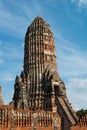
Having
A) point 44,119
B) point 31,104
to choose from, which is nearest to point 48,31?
point 31,104

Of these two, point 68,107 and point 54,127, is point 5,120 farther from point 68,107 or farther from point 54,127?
point 68,107

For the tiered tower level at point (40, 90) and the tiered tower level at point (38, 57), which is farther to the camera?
the tiered tower level at point (38, 57)

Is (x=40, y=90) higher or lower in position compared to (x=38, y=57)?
lower

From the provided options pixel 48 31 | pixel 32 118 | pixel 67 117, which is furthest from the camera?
pixel 48 31

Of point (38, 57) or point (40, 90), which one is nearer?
point (40, 90)

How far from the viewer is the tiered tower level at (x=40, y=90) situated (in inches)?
2068

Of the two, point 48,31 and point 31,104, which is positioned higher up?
point 48,31

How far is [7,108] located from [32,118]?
4952mm

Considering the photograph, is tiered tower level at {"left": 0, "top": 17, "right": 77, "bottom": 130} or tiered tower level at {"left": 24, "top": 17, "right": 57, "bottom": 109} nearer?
tiered tower level at {"left": 0, "top": 17, "right": 77, "bottom": 130}

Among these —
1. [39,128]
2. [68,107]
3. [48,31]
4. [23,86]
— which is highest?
[48,31]

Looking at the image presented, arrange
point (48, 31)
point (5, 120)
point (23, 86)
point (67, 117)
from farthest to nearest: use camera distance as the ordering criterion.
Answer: point (48, 31) → point (23, 86) → point (67, 117) → point (5, 120)

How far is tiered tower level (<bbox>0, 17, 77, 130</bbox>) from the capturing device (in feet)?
172

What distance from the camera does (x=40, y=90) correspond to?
60875 mm

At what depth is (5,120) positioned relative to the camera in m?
48.7
